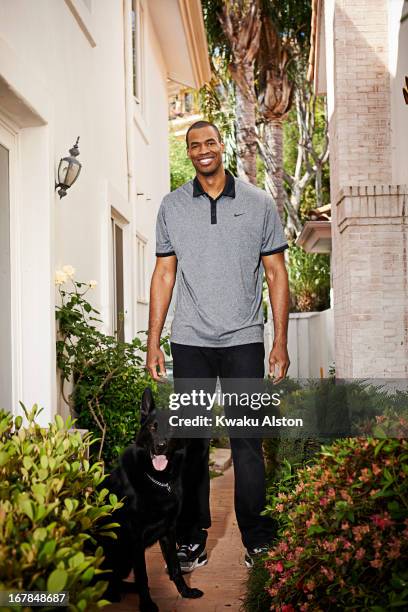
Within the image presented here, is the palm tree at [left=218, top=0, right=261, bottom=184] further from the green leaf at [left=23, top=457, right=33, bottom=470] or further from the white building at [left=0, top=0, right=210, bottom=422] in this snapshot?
the green leaf at [left=23, top=457, right=33, bottom=470]

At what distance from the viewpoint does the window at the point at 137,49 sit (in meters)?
10.3

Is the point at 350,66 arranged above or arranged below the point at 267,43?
below

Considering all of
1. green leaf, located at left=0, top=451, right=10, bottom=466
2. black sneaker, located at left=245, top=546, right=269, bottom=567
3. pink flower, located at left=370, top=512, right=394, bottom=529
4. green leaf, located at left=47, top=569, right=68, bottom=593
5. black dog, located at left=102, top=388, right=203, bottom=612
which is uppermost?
green leaf, located at left=0, top=451, right=10, bottom=466

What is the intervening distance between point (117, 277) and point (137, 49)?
4.00 metres

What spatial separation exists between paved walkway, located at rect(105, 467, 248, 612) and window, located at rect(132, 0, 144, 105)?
7.32 m

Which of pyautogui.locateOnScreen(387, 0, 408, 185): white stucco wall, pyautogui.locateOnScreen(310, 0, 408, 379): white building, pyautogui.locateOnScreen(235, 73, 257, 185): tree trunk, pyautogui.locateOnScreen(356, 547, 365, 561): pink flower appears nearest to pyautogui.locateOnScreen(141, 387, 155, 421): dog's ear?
pyautogui.locateOnScreen(356, 547, 365, 561): pink flower

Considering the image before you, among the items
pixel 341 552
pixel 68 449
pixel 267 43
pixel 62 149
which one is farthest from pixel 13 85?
pixel 267 43

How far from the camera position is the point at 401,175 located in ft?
22.5

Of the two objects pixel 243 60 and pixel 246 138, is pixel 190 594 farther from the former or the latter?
pixel 243 60

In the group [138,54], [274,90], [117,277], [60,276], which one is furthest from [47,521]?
[274,90]

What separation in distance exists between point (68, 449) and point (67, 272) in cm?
263

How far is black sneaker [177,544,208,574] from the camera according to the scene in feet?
12.8

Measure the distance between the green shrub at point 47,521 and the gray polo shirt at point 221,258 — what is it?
135 cm

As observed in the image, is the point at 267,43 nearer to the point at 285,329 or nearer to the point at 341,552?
the point at 285,329
